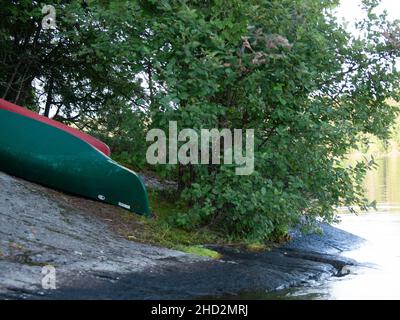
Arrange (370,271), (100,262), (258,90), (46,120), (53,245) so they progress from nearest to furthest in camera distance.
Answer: (100,262) → (53,245) → (370,271) → (258,90) → (46,120)

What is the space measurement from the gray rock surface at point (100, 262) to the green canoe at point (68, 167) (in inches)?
9.2

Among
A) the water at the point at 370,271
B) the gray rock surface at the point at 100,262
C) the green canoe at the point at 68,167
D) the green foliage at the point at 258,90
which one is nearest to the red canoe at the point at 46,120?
the green canoe at the point at 68,167

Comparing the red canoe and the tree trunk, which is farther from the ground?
the tree trunk

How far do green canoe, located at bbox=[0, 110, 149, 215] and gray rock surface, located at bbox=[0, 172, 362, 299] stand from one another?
0.23 m

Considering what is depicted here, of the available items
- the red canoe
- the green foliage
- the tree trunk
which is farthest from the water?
the tree trunk

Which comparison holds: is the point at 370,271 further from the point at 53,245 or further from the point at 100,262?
the point at 53,245

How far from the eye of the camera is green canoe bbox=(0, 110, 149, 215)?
902 cm

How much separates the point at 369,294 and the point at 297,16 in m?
4.07

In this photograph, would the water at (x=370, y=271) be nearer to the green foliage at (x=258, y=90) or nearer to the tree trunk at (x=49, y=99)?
the green foliage at (x=258, y=90)

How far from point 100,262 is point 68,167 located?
2.75 m

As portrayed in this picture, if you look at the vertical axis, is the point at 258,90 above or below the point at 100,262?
above

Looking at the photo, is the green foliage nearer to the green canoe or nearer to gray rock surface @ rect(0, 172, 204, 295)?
the green canoe

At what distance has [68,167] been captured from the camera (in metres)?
9.09

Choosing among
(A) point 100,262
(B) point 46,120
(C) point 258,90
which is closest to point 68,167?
(B) point 46,120
